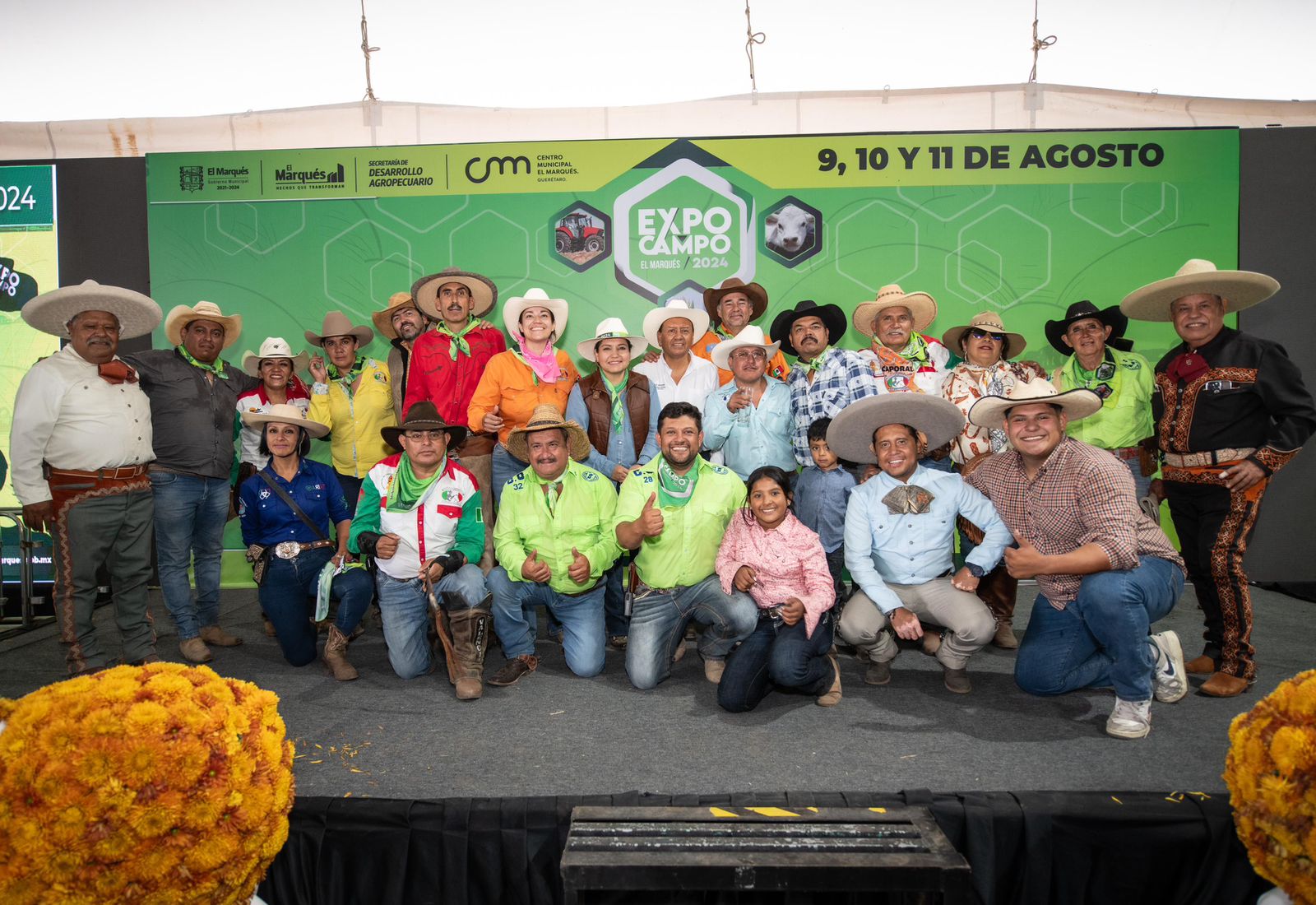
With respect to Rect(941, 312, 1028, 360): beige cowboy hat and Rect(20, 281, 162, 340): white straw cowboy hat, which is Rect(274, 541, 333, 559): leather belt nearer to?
Rect(20, 281, 162, 340): white straw cowboy hat

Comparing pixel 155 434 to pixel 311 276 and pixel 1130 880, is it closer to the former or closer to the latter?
pixel 311 276

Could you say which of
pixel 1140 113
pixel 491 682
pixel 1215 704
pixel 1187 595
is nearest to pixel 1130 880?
pixel 1215 704

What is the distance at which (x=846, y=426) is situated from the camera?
3.55m

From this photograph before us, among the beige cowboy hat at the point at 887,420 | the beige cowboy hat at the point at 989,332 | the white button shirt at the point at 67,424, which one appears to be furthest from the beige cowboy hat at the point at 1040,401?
the white button shirt at the point at 67,424

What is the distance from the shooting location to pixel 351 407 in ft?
15.2

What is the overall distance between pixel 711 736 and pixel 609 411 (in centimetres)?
186

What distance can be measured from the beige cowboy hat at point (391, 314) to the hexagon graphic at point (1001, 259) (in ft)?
12.2

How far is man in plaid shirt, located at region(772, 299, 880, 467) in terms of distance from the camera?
3943 millimetres

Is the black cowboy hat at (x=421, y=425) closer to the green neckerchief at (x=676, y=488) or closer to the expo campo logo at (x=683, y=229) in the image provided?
the green neckerchief at (x=676, y=488)

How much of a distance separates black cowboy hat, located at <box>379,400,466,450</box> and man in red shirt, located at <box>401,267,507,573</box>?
0.31 metres

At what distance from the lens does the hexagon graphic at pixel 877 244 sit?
18.4 ft

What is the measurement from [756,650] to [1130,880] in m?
1.42

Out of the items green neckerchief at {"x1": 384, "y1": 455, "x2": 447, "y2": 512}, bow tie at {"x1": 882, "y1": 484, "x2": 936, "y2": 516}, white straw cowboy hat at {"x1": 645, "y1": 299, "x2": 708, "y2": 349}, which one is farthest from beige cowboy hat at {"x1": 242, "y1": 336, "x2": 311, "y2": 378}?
bow tie at {"x1": 882, "y1": 484, "x2": 936, "y2": 516}

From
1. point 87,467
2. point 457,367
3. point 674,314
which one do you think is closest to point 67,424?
point 87,467
